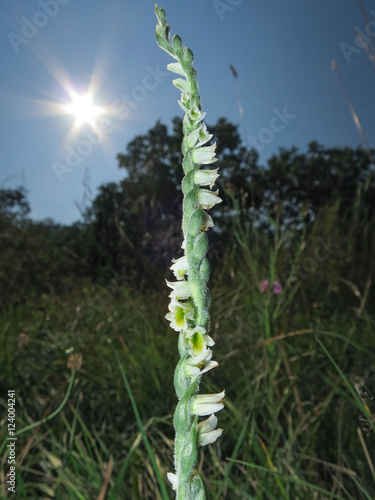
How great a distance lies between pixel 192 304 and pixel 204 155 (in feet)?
0.51

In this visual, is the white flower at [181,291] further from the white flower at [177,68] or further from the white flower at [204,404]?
the white flower at [177,68]

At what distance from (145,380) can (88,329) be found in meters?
1.08

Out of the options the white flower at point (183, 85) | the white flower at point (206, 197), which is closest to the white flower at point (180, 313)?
the white flower at point (206, 197)

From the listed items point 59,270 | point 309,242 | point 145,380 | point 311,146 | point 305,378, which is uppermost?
point 311,146

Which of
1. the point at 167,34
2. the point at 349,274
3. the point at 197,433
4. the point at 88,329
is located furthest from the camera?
the point at 349,274

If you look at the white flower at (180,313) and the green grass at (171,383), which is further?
the green grass at (171,383)

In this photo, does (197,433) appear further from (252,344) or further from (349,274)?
(349,274)

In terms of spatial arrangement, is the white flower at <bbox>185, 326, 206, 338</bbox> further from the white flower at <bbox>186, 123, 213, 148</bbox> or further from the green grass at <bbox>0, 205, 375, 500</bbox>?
the green grass at <bbox>0, 205, 375, 500</bbox>

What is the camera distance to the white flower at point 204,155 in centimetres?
48

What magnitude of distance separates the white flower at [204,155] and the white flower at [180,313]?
15cm

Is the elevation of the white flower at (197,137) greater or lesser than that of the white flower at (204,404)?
greater

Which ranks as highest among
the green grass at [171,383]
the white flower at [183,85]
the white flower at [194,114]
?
the white flower at [183,85]

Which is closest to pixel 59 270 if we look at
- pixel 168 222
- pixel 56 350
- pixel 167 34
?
pixel 168 222

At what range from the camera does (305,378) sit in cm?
274
